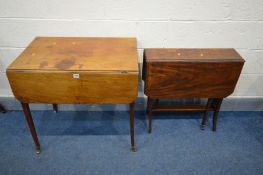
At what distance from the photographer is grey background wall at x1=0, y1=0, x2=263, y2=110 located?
1798 mm

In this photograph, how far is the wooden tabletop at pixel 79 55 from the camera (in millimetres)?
1486

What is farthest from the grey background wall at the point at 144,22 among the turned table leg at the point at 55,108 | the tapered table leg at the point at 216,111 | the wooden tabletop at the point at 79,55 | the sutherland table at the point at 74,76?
the turned table leg at the point at 55,108

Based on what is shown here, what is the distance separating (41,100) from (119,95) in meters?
0.50

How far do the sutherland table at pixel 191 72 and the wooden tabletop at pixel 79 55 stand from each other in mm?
192

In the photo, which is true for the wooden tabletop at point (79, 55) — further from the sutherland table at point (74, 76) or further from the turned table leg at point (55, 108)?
the turned table leg at point (55, 108)

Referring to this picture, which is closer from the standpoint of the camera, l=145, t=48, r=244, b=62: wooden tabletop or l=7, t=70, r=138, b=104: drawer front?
l=7, t=70, r=138, b=104: drawer front

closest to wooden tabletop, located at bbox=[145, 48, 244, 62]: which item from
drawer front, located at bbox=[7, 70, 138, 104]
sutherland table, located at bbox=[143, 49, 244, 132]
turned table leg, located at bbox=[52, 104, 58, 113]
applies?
sutherland table, located at bbox=[143, 49, 244, 132]

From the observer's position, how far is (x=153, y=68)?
1.68m

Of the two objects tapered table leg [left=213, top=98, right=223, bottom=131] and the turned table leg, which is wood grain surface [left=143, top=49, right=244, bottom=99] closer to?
tapered table leg [left=213, top=98, right=223, bottom=131]

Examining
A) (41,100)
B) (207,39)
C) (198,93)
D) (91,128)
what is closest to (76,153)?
(91,128)

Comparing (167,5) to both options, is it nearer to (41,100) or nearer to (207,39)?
(207,39)

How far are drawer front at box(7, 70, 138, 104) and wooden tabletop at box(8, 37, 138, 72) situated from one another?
0.04 meters

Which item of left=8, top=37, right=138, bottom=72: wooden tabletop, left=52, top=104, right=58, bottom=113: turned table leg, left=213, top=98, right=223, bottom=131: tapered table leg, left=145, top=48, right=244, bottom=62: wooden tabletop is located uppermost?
left=8, top=37, right=138, bottom=72: wooden tabletop

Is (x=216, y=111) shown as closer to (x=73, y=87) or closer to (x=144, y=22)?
(x=144, y=22)
